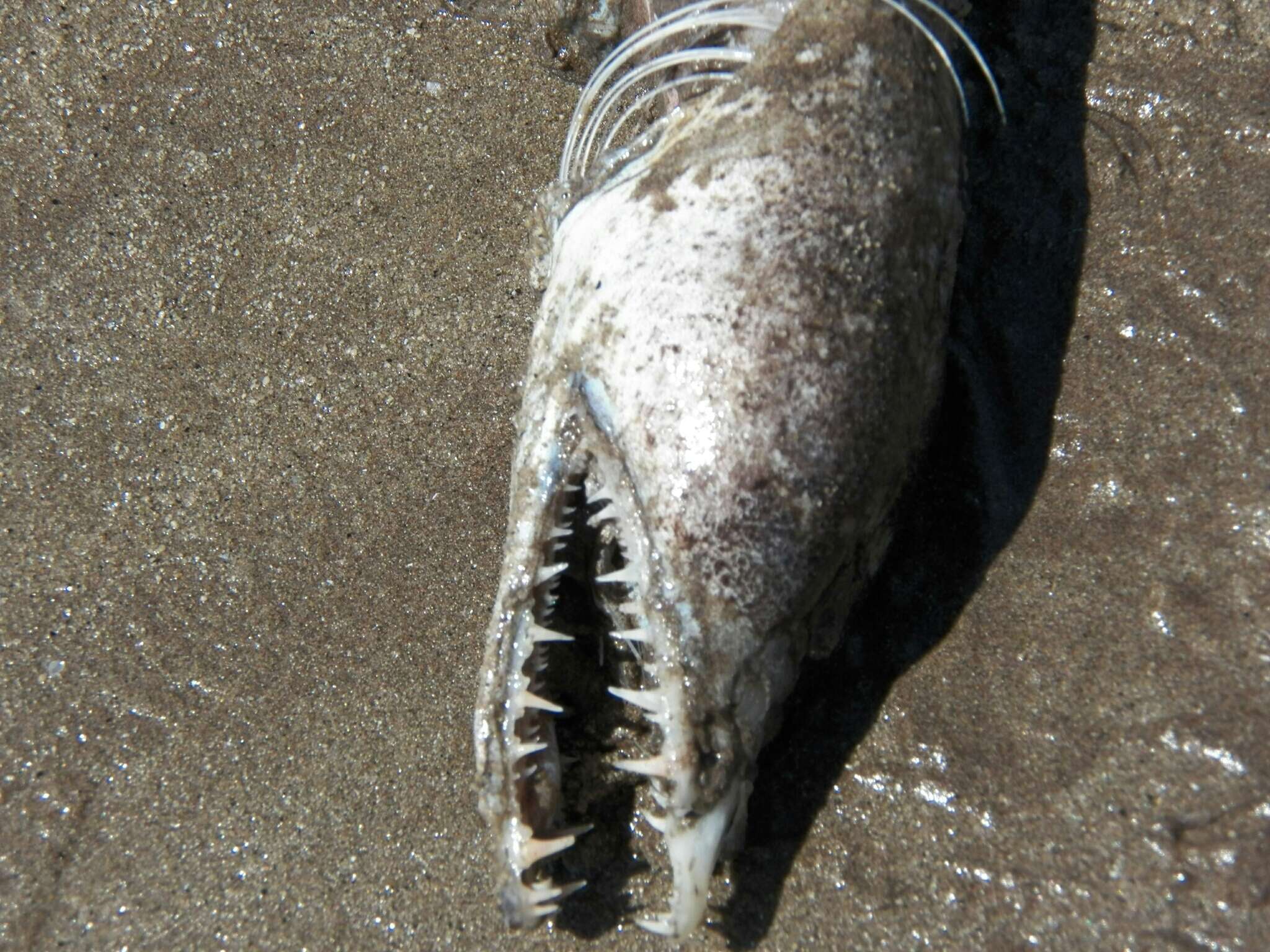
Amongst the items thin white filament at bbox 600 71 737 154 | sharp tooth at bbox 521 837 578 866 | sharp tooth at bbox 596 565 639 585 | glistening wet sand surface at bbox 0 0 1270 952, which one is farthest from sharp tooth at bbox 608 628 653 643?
thin white filament at bbox 600 71 737 154

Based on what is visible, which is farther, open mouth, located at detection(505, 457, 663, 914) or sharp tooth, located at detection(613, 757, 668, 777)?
open mouth, located at detection(505, 457, 663, 914)

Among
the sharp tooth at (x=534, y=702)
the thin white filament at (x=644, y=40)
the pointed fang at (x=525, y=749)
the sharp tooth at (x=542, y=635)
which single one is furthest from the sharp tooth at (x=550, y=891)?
the thin white filament at (x=644, y=40)

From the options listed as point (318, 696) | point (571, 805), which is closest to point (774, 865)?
point (571, 805)

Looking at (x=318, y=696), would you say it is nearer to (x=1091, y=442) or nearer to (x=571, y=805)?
(x=571, y=805)

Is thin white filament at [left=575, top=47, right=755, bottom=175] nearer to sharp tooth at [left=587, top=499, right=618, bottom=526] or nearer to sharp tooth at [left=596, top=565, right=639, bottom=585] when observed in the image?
sharp tooth at [left=587, top=499, right=618, bottom=526]

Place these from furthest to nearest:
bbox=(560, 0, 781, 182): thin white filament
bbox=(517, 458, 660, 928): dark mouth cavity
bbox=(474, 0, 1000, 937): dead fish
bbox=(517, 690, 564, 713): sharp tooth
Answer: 1. bbox=(560, 0, 781, 182): thin white filament
2. bbox=(517, 458, 660, 928): dark mouth cavity
3. bbox=(517, 690, 564, 713): sharp tooth
4. bbox=(474, 0, 1000, 937): dead fish

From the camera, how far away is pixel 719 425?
2.11 m

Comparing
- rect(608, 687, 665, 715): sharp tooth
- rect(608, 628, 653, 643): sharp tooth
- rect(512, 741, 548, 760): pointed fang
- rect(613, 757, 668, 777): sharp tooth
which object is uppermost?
rect(608, 628, 653, 643): sharp tooth

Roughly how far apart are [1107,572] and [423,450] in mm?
2239

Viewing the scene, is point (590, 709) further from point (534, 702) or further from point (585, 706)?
point (534, 702)

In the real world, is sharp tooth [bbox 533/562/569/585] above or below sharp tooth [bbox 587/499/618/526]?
below

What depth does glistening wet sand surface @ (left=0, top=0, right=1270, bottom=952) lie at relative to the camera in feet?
8.23

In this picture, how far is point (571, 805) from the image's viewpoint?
2561 mm

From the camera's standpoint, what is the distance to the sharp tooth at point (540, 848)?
2.27 m
